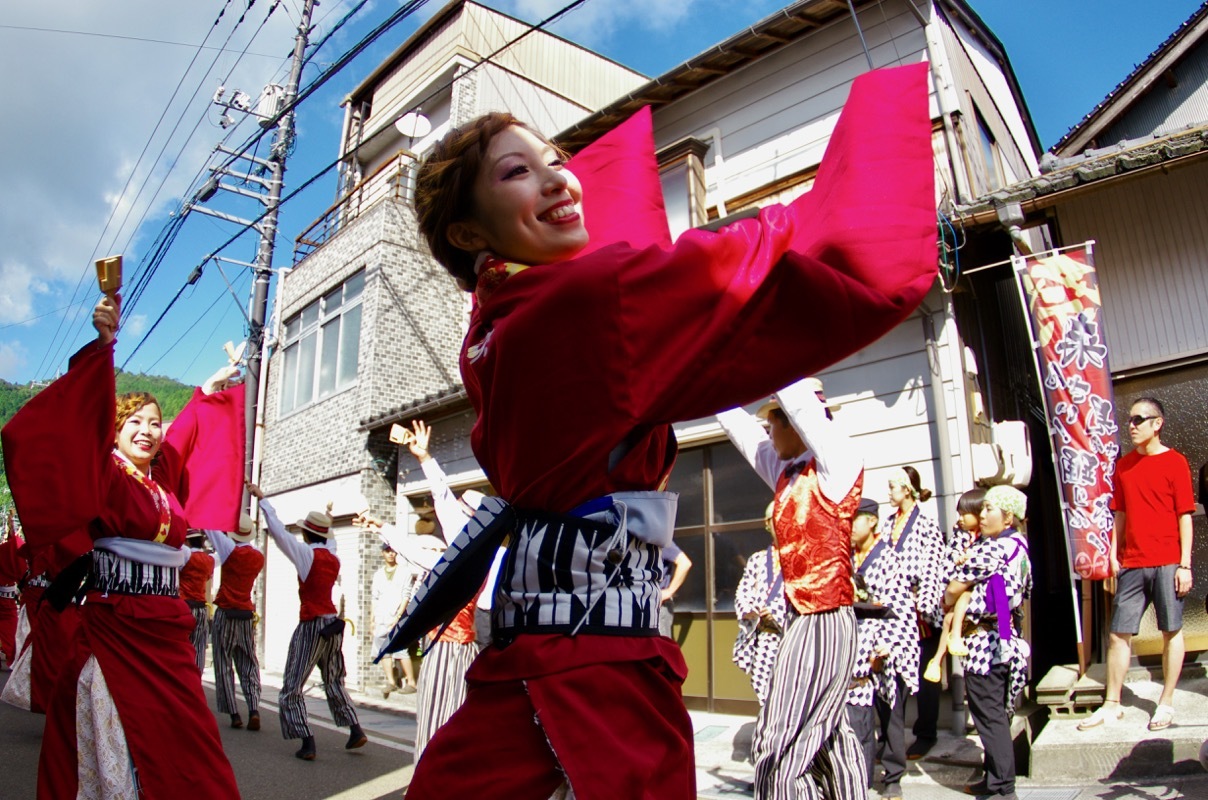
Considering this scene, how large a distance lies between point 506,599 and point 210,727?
238 centimetres

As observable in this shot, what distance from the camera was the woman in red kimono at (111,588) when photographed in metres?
2.88

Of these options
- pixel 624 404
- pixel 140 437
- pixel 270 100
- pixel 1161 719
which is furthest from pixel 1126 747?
pixel 270 100

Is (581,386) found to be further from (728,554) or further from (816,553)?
(728,554)

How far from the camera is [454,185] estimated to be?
72.7 inches

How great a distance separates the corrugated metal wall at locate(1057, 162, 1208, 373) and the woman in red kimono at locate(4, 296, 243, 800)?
703 cm

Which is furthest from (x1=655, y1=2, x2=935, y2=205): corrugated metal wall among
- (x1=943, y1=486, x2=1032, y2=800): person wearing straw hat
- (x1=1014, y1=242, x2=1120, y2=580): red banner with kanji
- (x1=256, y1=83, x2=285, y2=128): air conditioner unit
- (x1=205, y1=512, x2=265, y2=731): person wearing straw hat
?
(x1=256, y1=83, x2=285, y2=128): air conditioner unit

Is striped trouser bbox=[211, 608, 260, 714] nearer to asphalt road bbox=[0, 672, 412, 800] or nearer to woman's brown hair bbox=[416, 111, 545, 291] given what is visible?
asphalt road bbox=[0, 672, 412, 800]

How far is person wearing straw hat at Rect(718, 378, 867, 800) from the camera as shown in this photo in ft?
10.6

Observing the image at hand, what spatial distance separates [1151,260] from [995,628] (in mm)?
4006

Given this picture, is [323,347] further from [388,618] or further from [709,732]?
[709,732]

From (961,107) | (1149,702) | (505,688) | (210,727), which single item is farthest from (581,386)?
(961,107)

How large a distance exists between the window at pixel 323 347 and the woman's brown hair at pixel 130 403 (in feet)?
33.7

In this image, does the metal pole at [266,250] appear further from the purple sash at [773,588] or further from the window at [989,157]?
the purple sash at [773,588]

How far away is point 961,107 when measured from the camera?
809 centimetres
